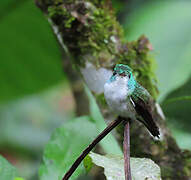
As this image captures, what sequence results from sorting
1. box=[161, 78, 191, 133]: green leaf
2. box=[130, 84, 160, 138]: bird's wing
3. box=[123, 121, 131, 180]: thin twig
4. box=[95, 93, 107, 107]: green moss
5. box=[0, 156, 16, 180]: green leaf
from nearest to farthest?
box=[123, 121, 131, 180]: thin twig < box=[130, 84, 160, 138]: bird's wing < box=[0, 156, 16, 180]: green leaf < box=[95, 93, 107, 107]: green moss < box=[161, 78, 191, 133]: green leaf

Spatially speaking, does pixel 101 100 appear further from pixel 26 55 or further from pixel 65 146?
pixel 26 55

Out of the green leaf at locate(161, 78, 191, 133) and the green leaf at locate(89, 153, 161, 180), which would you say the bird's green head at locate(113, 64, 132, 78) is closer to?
the green leaf at locate(89, 153, 161, 180)

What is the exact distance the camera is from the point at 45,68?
10.1 ft

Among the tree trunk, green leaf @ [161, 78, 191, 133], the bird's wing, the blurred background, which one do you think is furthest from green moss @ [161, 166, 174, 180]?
the bird's wing

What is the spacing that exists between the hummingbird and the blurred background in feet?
2.34

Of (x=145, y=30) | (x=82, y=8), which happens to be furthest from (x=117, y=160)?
(x=145, y=30)

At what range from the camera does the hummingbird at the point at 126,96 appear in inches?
31.9

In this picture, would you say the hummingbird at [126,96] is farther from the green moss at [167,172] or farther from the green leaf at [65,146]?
the green moss at [167,172]

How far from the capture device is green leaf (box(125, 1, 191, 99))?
1.92 m

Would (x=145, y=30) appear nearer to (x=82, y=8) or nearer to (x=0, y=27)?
(x=82, y=8)

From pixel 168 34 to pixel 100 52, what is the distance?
105 centimetres

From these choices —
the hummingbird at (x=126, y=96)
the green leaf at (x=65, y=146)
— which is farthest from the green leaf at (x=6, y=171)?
the hummingbird at (x=126, y=96)

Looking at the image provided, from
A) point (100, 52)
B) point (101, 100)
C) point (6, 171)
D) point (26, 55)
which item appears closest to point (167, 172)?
point (101, 100)

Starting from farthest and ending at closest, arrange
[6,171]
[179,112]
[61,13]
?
1. [179,112]
2. [61,13]
3. [6,171]
